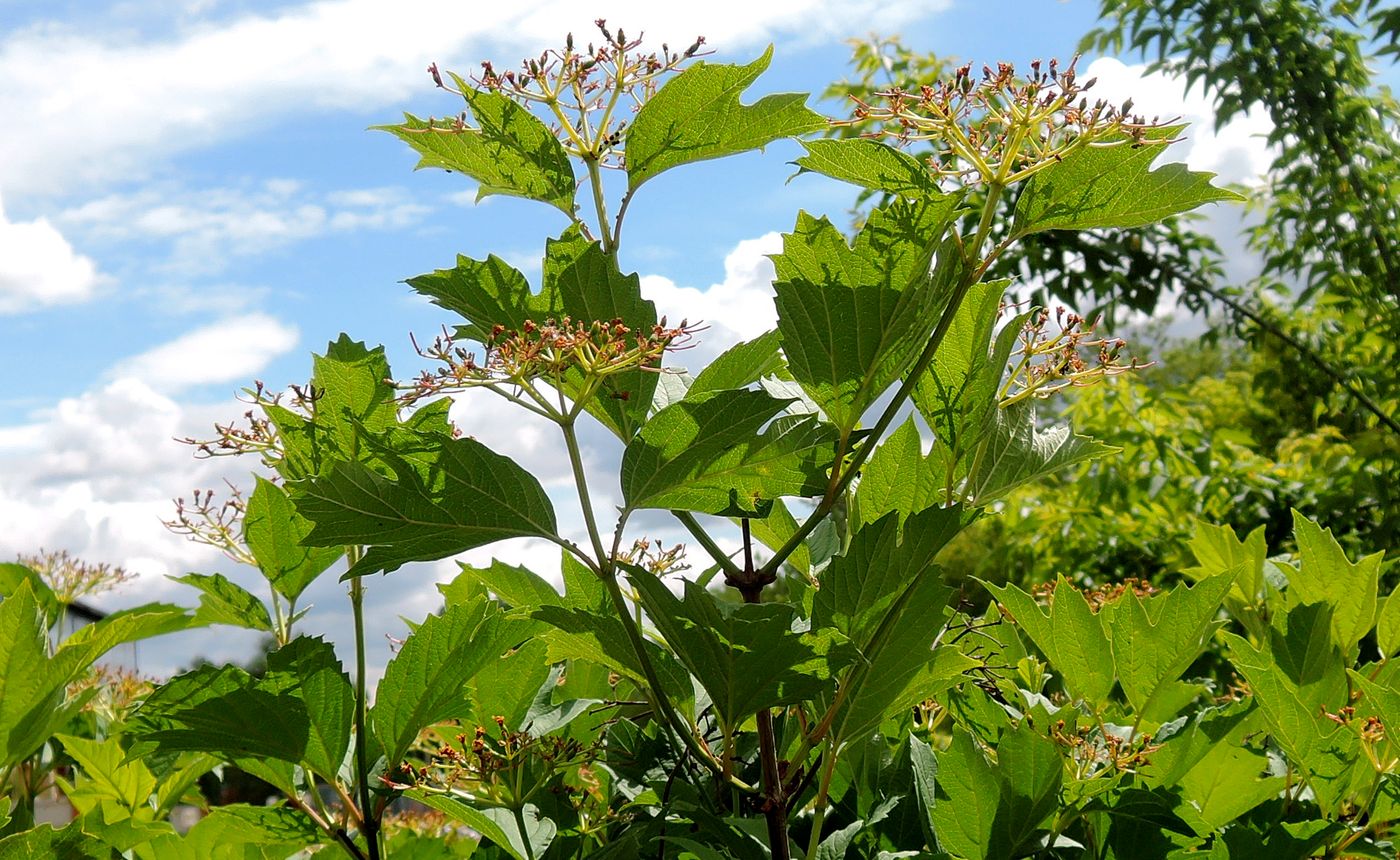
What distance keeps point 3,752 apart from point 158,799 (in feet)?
1.04

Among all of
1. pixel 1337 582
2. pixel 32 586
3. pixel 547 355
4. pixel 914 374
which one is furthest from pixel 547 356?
pixel 32 586

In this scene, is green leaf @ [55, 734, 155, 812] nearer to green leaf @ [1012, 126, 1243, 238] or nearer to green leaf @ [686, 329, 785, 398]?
green leaf @ [686, 329, 785, 398]

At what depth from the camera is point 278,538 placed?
1.04 metres

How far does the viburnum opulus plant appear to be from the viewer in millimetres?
745

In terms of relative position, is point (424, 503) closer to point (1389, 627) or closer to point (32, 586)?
point (1389, 627)

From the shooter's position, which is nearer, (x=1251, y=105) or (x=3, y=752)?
(x=3, y=752)

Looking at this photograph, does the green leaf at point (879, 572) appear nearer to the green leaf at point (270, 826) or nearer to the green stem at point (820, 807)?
the green stem at point (820, 807)

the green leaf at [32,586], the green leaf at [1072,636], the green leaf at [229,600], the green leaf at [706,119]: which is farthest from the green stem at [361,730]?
the green leaf at [32,586]

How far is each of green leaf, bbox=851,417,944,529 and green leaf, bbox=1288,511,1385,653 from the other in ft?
1.43

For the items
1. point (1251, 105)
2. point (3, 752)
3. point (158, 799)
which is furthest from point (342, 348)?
point (1251, 105)

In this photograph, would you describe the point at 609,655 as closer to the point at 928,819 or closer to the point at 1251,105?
the point at 928,819

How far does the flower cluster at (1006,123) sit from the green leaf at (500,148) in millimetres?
223

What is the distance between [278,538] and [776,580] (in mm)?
468

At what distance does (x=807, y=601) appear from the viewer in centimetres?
80
